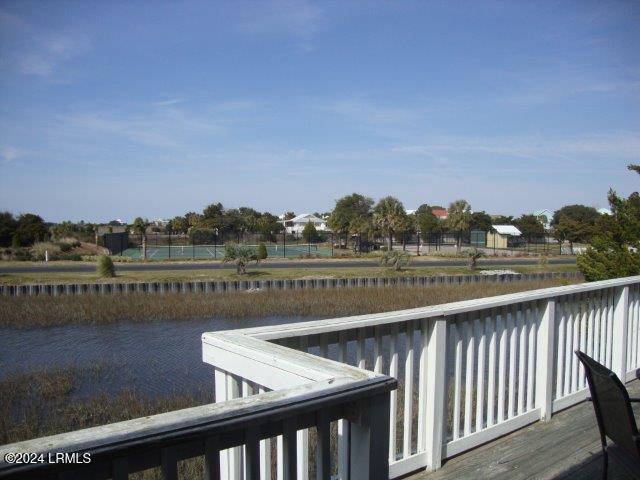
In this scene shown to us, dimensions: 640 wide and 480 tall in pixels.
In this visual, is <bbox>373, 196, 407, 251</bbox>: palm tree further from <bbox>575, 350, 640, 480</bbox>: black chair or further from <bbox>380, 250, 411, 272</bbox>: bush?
<bbox>575, 350, 640, 480</bbox>: black chair

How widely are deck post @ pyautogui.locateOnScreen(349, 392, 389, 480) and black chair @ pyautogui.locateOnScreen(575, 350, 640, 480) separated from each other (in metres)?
1.25

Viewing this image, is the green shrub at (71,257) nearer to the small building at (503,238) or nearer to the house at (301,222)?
the small building at (503,238)

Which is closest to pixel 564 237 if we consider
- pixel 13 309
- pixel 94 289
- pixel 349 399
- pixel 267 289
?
pixel 267 289

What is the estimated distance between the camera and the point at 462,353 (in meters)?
3.81

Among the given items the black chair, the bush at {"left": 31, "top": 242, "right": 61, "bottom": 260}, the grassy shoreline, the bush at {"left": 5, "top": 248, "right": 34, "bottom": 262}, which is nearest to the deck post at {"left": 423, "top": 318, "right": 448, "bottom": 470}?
the black chair

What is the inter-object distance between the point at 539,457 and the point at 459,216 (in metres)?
52.8

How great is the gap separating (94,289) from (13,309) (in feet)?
14.3

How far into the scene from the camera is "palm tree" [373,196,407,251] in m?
50.3

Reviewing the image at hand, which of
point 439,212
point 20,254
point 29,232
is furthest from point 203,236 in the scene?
point 439,212

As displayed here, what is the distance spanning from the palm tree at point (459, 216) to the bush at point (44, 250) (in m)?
35.2

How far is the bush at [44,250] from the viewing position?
37.3 metres

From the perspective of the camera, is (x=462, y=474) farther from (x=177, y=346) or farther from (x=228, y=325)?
(x=228, y=325)

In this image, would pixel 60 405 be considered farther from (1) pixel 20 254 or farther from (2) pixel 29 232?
(2) pixel 29 232

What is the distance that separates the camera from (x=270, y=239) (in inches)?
2459
